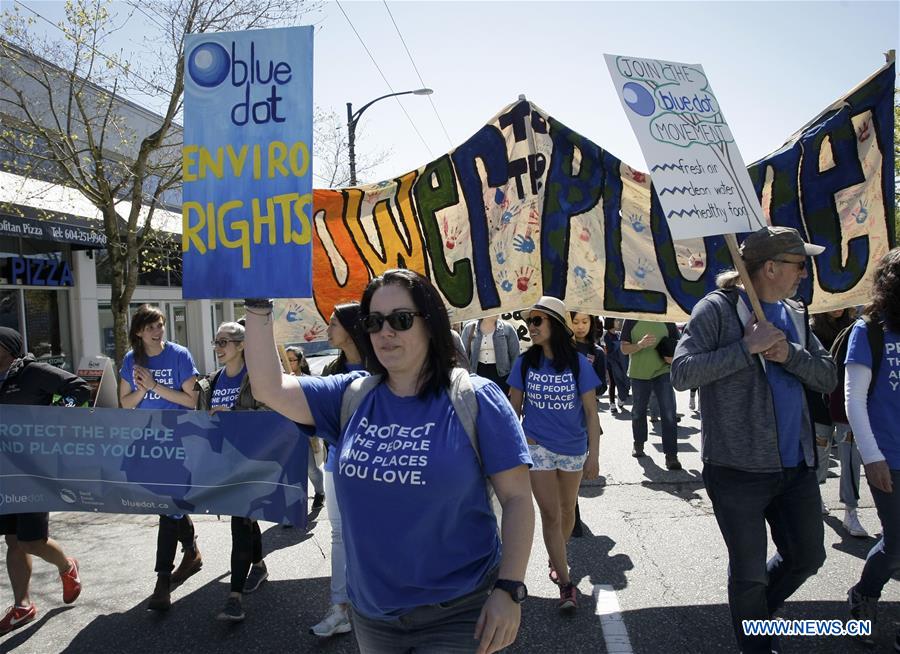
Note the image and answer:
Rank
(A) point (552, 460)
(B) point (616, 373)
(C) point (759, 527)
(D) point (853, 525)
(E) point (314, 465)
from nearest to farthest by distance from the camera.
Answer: (C) point (759, 527)
(A) point (552, 460)
(D) point (853, 525)
(E) point (314, 465)
(B) point (616, 373)

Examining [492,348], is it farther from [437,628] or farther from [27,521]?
[437,628]

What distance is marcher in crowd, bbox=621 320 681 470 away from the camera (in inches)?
306

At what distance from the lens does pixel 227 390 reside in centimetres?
457

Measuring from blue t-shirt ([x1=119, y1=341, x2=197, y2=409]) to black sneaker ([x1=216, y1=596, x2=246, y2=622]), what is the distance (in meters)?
1.52

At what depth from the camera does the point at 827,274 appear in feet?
14.1

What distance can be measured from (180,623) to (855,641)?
12.4 feet

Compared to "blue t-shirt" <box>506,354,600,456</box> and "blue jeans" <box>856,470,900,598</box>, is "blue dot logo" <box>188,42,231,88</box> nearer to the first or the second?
"blue t-shirt" <box>506,354,600,456</box>

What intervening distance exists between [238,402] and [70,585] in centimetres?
158

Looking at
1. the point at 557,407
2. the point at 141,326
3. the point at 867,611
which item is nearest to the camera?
the point at 867,611

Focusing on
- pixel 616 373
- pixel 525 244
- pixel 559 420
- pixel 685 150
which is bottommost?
pixel 616 373

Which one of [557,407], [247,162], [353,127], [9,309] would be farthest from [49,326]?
[247,162]

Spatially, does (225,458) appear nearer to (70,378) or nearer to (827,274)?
(70,378)

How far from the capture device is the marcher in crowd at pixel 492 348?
795cm

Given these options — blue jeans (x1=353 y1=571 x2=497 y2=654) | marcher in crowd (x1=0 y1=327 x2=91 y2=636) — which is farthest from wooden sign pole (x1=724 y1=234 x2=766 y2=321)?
marcher in crowd (x1=0 y1=327 x2=91 y2=636)
